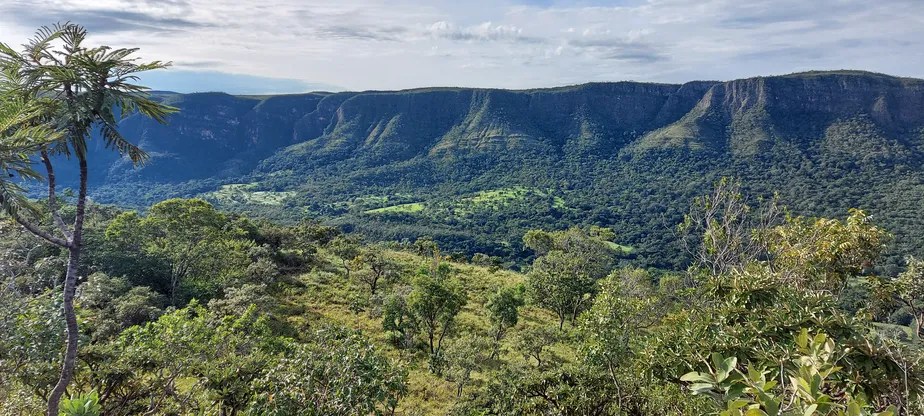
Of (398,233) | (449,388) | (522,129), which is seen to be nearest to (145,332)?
(449,388)

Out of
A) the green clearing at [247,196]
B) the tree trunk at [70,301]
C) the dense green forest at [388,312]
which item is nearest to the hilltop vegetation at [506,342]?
the dense green forest at [388,312]

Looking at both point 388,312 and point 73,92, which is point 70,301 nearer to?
point 73,92

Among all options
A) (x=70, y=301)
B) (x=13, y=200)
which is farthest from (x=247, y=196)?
(x=13, y=200)

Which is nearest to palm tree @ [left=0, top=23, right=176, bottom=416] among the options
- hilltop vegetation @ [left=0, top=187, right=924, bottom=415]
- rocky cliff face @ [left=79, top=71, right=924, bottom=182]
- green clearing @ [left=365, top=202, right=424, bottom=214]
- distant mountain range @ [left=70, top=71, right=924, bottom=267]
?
hilltop vegetation @ [left=0, top=187, right=924, bottom=415]

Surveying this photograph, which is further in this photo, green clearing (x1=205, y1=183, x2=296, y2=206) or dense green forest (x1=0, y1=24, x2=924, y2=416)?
green clearing (x1=205, y1=183, x2=296, y2=206)

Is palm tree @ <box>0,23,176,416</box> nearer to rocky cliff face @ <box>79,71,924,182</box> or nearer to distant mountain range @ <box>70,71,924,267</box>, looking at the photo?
distant mountain range @ <box>70,71,924,267</box>

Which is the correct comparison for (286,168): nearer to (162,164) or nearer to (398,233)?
(162,164)
